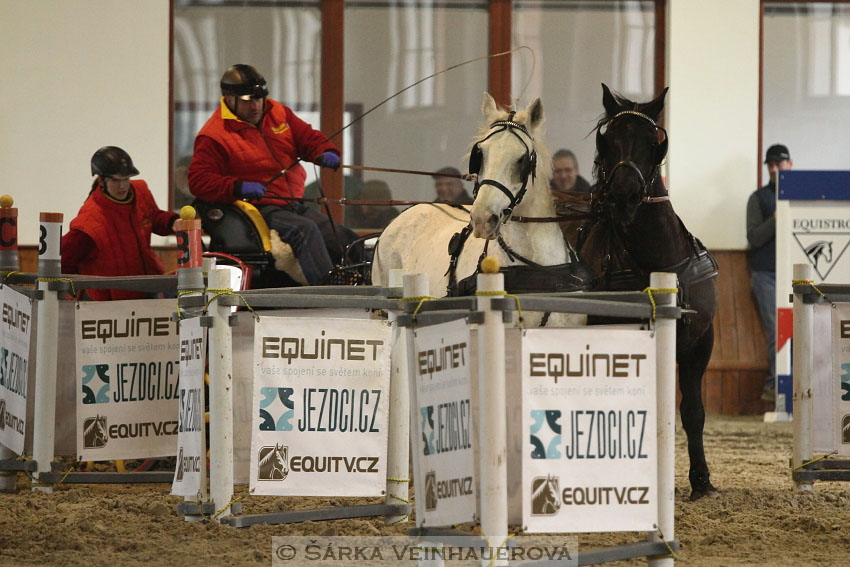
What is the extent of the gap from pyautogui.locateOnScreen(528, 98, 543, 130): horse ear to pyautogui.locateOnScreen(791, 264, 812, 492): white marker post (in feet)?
5.07

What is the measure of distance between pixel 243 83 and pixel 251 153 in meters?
0.44

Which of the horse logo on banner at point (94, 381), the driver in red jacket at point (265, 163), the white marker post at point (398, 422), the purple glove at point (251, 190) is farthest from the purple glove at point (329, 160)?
the white marker post at point (398, 422)

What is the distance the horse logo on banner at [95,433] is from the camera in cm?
602

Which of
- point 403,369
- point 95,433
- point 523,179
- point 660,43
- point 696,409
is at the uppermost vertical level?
point 660,43

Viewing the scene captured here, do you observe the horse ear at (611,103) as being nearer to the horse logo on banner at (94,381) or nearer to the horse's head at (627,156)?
the horse's head at (627,156)

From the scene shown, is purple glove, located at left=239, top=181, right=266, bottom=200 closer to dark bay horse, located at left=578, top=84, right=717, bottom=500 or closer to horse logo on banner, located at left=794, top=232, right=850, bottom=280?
dark bay horse, located at left=578, top=84, right=717, bottom=500

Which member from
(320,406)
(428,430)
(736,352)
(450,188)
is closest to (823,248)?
(736,352)

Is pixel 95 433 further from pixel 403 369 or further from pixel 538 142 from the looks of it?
pixel 538 142

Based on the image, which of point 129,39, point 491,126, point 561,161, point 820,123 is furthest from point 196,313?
point 820,123

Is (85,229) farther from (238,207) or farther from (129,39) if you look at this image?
(129,39)

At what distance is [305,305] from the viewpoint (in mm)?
4996

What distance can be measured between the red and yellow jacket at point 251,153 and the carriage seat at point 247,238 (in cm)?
9

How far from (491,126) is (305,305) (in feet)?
5.03

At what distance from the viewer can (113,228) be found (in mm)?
7312
